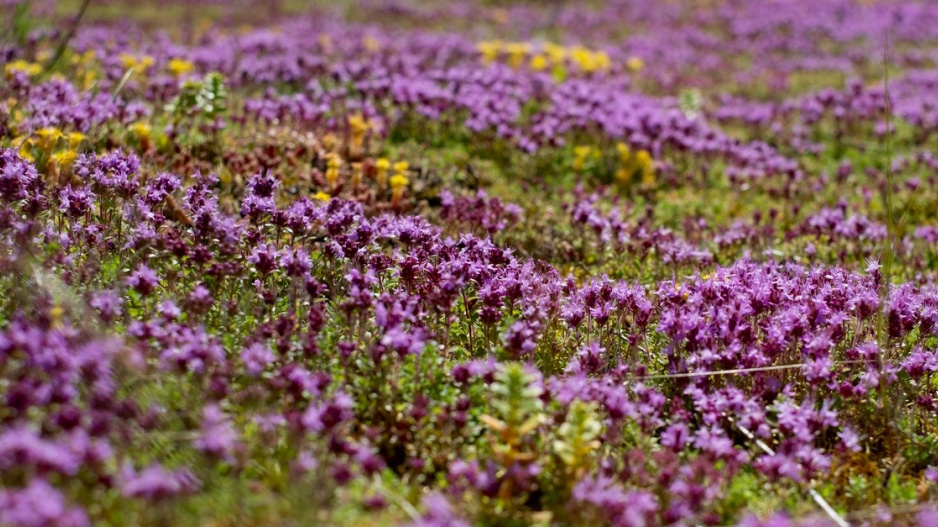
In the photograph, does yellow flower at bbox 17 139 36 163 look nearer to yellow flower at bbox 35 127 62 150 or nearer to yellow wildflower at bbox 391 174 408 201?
yellow flower at bbox 35 127 62 150

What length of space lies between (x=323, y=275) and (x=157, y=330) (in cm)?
143

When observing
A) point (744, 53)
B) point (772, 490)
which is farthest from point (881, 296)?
point (744, 53)

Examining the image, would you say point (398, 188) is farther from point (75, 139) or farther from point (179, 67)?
point (179, 67)

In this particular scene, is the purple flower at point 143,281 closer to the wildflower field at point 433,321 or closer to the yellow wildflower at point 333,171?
the wildflower field at point 433,321

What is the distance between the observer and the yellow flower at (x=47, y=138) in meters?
5.89

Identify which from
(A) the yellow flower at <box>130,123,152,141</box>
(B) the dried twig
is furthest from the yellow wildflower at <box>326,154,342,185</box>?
(B) the dried twig

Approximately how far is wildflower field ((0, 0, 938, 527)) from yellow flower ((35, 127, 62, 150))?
0.10ft

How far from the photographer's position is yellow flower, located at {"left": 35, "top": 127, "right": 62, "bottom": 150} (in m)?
5.89

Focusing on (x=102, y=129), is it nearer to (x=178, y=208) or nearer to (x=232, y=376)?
(x=178, y=208)

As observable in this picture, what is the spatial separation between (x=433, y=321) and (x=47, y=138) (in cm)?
305

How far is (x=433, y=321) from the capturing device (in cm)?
499

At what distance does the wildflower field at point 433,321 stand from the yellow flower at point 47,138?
31 millimetres

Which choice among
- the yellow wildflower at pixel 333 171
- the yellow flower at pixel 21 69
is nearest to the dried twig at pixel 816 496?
the yellow wildflower at pixel 333 171

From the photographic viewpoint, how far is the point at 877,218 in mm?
8523
